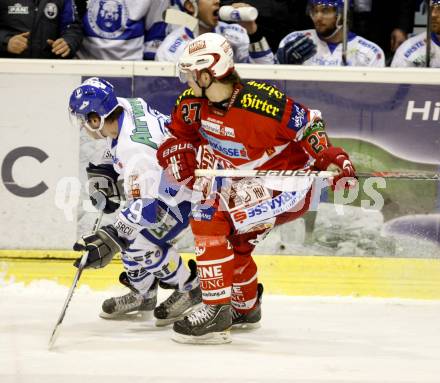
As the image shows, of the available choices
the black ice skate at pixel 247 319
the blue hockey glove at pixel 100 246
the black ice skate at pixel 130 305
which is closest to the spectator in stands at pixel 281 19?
the black ice skate at pixel 130 305

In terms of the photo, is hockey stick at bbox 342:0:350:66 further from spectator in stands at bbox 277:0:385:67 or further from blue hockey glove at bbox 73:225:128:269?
blue hockey glove at bbox 73:225:128:269

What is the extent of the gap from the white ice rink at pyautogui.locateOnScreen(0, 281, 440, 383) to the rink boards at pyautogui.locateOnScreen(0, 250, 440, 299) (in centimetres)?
7

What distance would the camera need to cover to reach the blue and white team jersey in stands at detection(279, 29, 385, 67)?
6.29 metres

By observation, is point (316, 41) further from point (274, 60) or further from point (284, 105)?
point (284, 105)

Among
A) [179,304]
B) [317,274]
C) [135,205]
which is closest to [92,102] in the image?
[135,205]

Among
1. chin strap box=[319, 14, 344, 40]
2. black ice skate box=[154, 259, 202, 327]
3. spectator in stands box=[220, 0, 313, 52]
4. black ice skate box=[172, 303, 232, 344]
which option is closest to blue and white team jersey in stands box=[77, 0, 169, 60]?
spectator in stands box=[220, 0, 313, 52]

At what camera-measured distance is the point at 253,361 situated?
14.3 feet

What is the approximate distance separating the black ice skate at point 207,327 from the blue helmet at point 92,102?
1.04 metres

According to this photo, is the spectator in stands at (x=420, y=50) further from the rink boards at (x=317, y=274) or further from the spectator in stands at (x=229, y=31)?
the rink boards at (x=317, y=274)

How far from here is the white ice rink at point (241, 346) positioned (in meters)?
4.09

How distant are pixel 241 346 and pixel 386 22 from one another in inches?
115

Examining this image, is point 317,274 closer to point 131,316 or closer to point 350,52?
point 131,316

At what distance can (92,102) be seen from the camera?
487 cm

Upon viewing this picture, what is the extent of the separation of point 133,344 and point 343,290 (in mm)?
1742
